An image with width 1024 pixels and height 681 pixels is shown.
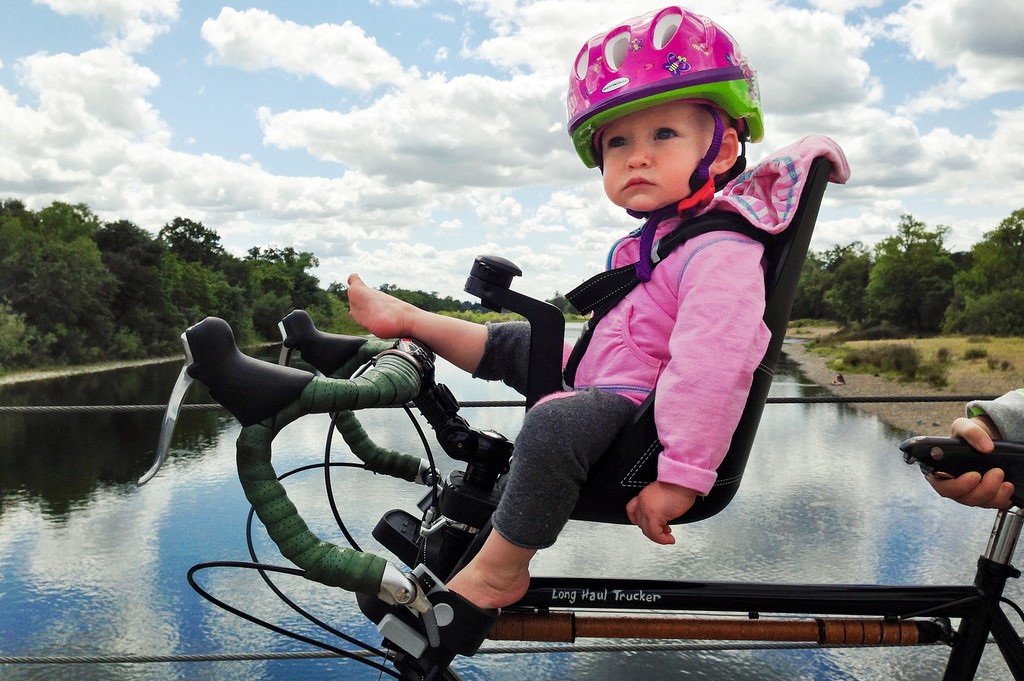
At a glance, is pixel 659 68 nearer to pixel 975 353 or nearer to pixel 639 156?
pixel 639 156

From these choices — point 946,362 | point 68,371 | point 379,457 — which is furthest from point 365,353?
point 68,371

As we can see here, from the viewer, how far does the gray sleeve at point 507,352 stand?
1394 mm

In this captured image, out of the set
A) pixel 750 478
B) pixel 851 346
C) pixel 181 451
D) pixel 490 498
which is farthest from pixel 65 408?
pixel 851 346

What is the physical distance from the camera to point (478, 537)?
1.18 m

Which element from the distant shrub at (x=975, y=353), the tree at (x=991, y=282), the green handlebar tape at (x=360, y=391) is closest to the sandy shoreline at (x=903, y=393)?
the distant shrub at (x=975, y=353)

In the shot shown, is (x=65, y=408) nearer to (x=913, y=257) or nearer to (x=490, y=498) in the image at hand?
(x=490, y=498)

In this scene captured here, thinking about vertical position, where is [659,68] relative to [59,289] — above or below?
above

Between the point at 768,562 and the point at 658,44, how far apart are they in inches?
781

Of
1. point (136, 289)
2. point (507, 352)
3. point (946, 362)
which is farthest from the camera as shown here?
point (136, 289)

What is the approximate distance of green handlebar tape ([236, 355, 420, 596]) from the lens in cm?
99

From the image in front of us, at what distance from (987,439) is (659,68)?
29.0 inches

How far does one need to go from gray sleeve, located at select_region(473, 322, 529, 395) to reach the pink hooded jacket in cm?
15

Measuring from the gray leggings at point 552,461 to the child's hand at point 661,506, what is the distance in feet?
0.27

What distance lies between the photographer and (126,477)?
28719mm
